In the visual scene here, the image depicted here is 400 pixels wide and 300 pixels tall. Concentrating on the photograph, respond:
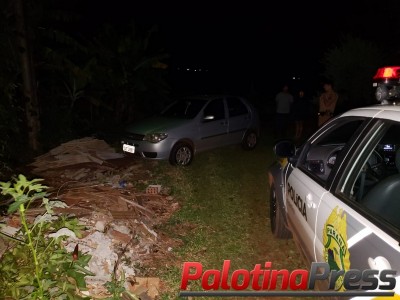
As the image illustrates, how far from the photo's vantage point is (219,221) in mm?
5570

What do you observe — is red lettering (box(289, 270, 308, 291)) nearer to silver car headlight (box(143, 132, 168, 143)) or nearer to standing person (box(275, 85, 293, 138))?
silver car headlight (box(143, 132, 168, 143))

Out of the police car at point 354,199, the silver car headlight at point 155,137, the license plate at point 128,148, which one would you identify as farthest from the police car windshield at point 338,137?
the license plate at point 128,148

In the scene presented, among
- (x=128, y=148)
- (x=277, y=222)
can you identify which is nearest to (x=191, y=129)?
(x=128, y=148)

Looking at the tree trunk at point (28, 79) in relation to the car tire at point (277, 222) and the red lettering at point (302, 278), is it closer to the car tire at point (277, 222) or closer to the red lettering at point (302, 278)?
the car tire at point (277, 222)

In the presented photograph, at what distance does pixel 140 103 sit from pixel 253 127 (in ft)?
30.2

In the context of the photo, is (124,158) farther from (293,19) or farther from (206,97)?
(293,19)

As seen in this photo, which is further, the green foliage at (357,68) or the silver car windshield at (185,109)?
the green foliage at (357,68)

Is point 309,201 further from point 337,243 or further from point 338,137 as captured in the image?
point 338,137

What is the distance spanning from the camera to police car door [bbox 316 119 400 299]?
1911 millimetres

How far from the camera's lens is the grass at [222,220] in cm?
437

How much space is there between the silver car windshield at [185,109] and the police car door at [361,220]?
605 centimetres

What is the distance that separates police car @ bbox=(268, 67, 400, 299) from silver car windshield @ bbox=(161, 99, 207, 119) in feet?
16.7

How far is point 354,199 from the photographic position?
2.48 meters

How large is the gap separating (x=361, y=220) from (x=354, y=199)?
380mm
